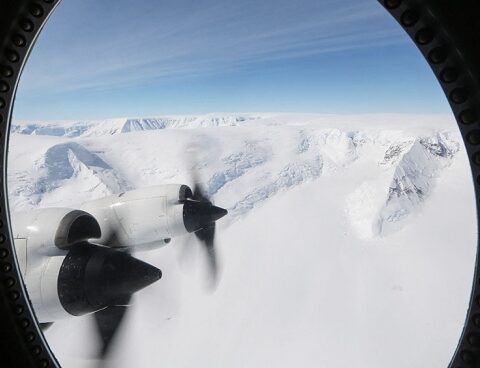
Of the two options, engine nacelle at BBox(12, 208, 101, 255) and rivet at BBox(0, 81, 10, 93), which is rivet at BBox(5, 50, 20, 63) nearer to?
rivet at BBox(0, 81, 10, 93)

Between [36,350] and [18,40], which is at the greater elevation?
[18,40]

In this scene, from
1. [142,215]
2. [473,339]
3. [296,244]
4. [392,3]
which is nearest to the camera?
[392,3]

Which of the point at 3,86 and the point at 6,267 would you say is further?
the point at 6,267

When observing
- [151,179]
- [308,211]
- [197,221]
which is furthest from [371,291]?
[197,221]

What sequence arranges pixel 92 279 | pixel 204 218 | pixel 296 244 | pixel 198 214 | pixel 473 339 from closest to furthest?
pixel 473 339 < pixel 92 279 < pixel 198 214 < pixel 204 218 < pixel 296 244

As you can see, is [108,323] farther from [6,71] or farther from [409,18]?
[409,18]

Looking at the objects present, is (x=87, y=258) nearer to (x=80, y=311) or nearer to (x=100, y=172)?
(x=80, y=311)

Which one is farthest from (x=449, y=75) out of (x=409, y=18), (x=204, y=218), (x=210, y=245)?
(x=210, y=245)
